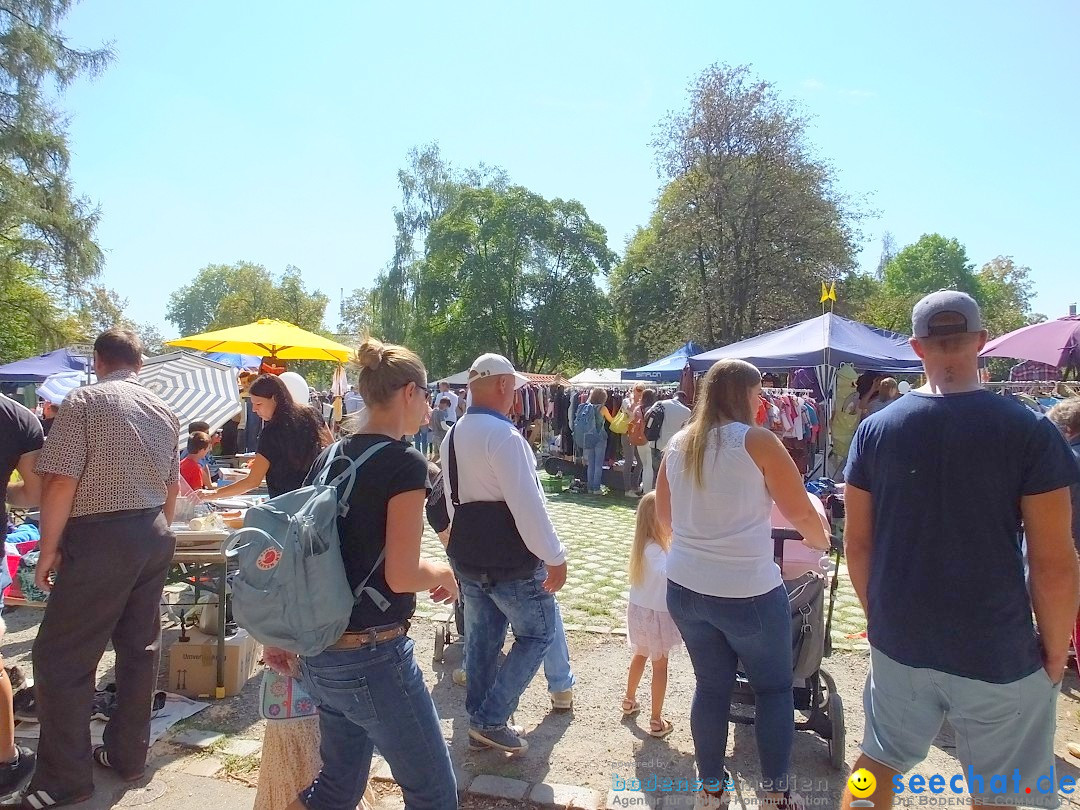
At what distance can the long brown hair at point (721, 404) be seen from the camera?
8.54 ft

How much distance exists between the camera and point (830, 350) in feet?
33.0

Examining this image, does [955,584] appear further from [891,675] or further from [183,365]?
[183,365]

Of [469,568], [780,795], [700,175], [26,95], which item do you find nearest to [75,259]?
[26,95]

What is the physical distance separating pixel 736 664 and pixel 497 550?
1069 mm

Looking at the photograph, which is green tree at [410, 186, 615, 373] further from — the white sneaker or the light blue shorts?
the light blue shorts

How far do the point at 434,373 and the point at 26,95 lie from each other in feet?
68.6

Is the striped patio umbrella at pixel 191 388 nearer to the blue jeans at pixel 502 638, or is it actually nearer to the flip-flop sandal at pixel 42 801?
the flip-flop sandal at pixel 42 801

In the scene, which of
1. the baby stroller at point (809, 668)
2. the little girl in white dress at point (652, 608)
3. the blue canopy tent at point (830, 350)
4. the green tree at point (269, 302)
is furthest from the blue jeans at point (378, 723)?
the green tree at point (269, 302)

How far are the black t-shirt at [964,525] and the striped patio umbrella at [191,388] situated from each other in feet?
21.1

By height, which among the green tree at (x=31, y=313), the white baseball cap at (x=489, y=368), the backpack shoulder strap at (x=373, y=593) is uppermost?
the green tree at (x=31, y=313)

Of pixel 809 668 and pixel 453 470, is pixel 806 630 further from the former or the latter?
pixel 453 470

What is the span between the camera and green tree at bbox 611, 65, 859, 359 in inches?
824

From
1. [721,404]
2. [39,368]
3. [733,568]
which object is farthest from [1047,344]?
[39,368]

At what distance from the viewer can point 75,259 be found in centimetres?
1961
